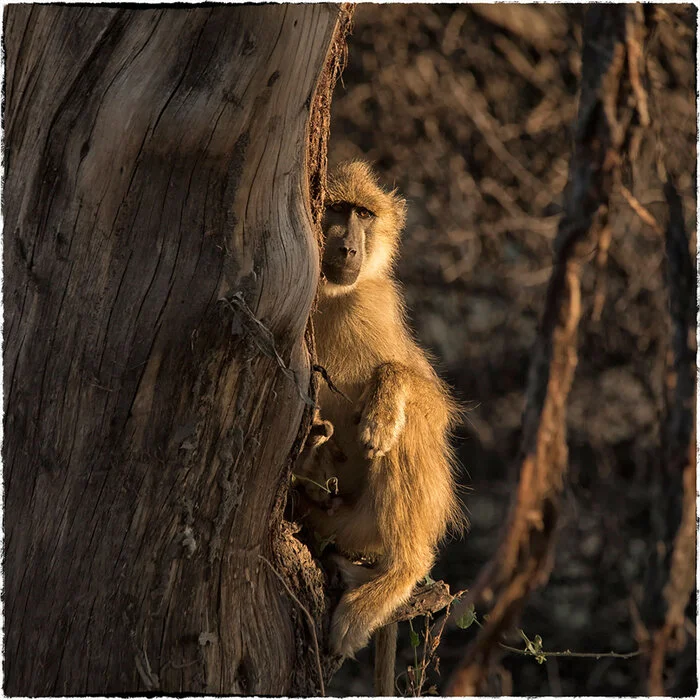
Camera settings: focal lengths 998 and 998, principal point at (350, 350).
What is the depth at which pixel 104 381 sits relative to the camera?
2.55 metres

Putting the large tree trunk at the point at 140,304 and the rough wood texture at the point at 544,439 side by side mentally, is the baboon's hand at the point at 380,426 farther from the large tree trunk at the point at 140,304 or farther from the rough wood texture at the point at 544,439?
the rough wood texture at the point at 544,439

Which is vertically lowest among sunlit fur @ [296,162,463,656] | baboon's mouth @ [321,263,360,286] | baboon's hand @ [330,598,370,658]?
baboon's hand @ [330,598,370,658]

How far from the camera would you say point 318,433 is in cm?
332

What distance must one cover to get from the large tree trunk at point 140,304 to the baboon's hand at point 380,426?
785 millimetres

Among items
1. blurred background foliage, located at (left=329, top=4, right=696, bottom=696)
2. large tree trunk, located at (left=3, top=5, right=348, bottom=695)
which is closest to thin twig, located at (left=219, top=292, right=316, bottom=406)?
large tree trunk, located at (left=3, top=5, right=348, bottom=695)

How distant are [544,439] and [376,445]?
7.06 feet

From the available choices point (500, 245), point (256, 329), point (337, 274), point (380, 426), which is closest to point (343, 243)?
point (337, 274)

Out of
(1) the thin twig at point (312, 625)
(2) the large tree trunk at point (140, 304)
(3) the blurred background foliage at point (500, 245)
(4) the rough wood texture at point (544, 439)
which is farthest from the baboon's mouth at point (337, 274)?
(3) the blurred background foliage at point (500, 245)

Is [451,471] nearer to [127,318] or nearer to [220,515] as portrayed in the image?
[220,515]

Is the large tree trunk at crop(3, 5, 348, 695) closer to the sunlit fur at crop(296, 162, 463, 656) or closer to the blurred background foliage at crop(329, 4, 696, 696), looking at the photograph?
the sunlit fur at crop(296, 162, 463, 656)

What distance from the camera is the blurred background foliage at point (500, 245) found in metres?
6.85

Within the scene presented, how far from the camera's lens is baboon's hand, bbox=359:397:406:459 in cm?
344

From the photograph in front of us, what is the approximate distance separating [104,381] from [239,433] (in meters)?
0.38

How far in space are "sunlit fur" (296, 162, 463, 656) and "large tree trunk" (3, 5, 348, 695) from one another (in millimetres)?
823
